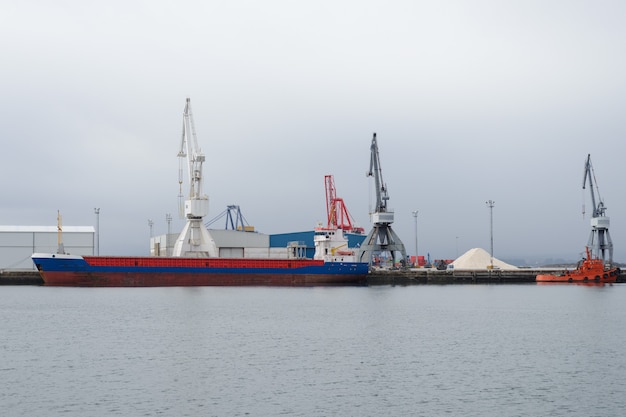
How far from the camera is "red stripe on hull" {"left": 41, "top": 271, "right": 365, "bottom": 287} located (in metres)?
68.8

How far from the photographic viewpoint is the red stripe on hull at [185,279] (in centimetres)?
6881

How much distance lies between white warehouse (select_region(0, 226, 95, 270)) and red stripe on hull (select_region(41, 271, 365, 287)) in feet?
67.7

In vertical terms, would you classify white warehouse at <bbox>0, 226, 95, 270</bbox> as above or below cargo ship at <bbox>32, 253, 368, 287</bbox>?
above

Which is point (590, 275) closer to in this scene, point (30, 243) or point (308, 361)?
point (308, 361)

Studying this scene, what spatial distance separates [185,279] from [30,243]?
27.5m

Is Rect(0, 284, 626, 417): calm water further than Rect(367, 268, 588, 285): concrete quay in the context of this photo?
No

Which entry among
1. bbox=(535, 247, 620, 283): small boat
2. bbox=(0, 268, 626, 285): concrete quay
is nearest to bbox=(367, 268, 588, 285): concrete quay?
bbox=(0, 268, 626, 285): concrete quay

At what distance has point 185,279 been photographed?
71438 millimetres

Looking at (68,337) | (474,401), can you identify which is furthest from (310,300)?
(474,401)

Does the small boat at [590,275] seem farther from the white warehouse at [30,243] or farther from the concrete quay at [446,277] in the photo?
the white warehouse at [30,243]

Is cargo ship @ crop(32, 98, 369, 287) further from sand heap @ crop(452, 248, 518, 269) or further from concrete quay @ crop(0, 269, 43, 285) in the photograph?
sand heap @ crop(452, 248, 518, 269)

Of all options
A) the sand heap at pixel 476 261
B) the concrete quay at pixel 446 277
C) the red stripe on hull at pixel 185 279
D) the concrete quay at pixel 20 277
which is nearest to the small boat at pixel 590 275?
the concrete quay at pixel 446 277

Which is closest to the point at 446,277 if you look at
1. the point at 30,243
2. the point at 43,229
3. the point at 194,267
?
the point at 194,267

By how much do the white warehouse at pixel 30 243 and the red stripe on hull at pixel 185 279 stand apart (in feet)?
67.7
